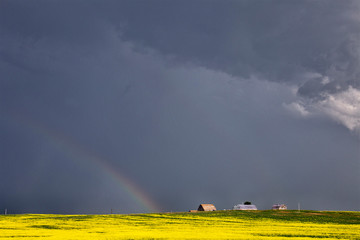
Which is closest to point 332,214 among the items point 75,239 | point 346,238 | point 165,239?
point 346,238

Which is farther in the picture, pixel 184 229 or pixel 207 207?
pixel 207 207

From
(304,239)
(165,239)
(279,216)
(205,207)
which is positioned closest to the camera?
(165,239)

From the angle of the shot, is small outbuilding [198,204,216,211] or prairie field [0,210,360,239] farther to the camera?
small outbuilding [198,204,216,211]

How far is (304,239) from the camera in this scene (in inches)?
1700

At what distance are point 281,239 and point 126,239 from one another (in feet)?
57.3

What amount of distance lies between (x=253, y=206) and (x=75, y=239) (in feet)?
329

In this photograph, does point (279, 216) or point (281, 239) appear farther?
point (279, 216)

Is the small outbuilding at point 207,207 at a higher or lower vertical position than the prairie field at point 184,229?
higher

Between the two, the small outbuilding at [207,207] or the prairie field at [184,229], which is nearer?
the prairie field at [184,229]

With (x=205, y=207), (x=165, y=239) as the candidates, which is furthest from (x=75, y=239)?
(x=205, y=207)

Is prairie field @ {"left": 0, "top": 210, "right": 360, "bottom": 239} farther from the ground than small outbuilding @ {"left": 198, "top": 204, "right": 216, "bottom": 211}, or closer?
closer

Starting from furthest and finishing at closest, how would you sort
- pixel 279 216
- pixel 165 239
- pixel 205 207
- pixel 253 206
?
pixel 205 207, pixel 253 206, pixel 279 216, pixel 165 239

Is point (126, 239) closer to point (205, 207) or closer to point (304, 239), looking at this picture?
point (304, 239)

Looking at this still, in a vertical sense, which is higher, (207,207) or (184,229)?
(207,207)
